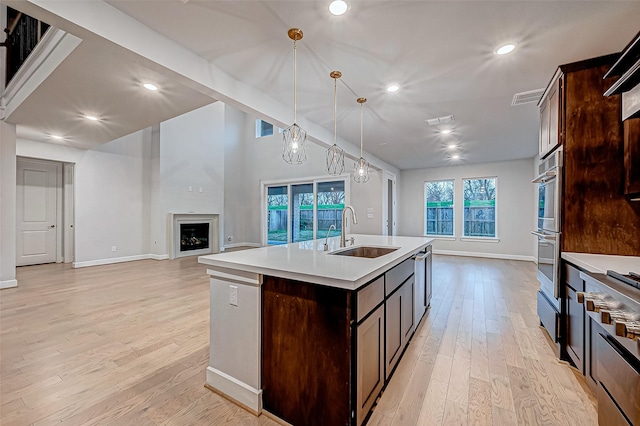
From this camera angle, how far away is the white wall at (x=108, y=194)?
5.71 metres

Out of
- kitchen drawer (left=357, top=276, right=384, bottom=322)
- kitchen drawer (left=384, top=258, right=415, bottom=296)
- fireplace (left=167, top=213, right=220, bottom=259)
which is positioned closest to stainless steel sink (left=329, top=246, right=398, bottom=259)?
kitchen drawer (left=384, top=258, right=415, bottom=296)

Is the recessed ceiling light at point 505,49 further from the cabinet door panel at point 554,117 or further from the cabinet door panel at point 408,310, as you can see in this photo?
the cabinet door panel at point 408,310

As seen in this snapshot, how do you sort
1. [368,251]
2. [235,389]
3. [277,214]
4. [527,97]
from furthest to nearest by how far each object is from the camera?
1. [277,214]
2. [527,97]
3. [368,251]
4. [235,389]

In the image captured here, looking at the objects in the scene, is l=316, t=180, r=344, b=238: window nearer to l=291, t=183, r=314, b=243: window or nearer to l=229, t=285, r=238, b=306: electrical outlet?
l=291, t=183, r=314, b=243: window

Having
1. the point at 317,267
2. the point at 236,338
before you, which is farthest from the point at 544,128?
the point at 236,338

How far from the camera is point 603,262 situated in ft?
5.92

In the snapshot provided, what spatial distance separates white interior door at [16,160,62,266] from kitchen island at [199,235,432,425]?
21.5ft

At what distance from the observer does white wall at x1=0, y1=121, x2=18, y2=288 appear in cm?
409

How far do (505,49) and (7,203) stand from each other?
6.68 metres

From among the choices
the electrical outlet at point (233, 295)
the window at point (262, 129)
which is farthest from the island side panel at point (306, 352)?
the window at point (262, 129)

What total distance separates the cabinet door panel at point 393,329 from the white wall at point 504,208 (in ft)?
20.8

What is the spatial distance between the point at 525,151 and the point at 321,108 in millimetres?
4952

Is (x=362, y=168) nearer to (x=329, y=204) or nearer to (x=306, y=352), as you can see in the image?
(x=306, y=352)

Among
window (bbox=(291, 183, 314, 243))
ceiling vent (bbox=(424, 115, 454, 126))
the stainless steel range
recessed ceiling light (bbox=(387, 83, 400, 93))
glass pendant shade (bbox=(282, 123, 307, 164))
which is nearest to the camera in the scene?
the stainless steel range
